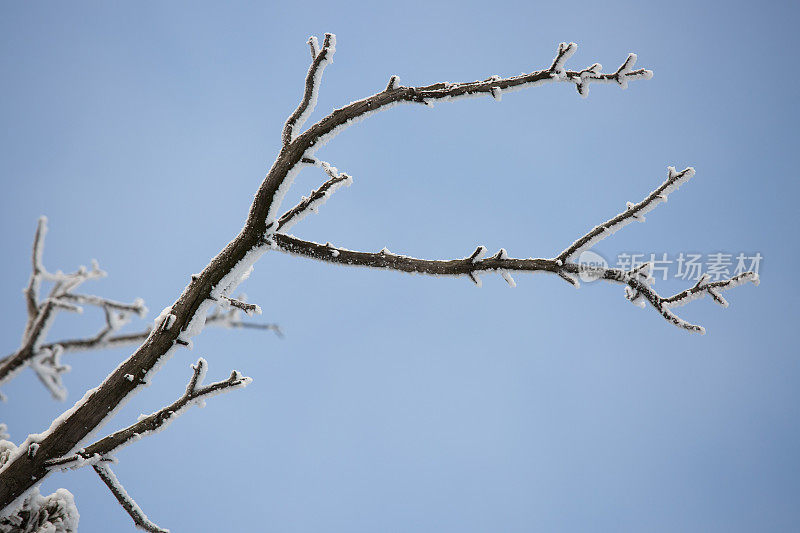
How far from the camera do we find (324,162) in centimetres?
293

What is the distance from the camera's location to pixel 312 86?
3.08 metres

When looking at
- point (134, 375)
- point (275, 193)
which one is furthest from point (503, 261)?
point (134, 375)

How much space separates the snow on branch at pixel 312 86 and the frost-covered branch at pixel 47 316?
3.01 meters

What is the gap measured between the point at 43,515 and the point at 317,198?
2778 mm

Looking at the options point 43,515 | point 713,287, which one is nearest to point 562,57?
point 713,287

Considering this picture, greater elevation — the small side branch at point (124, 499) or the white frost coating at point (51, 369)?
the white frost coating at point (51, 369)

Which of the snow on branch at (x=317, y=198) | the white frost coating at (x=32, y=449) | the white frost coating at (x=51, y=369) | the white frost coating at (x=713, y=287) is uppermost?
the snow on branch at (x=317, y=198)

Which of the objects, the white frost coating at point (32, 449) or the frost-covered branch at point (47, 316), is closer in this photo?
the white frost coating at point (32, 449)

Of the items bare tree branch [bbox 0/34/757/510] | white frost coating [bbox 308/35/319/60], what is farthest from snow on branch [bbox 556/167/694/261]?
white frost coating [bbox 308/35/319/60]

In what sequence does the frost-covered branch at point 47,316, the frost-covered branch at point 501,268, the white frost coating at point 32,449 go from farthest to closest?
1. the frost-covered branch at point 47,316
2. the frost-covered branch at point 501,268
3. the white frost coating at point 32,449

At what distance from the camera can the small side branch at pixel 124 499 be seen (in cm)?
282

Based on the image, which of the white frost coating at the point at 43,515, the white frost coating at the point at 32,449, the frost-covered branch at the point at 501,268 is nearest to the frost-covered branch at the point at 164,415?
the white frost coating at the point at 32,449

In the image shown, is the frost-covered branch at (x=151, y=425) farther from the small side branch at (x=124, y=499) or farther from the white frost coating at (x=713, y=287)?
the white frost coating at (x=713, y=287)

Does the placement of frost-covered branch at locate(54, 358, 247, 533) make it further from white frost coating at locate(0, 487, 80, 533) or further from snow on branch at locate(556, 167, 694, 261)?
snow on branch at locate(556, 167, 694, 261)
